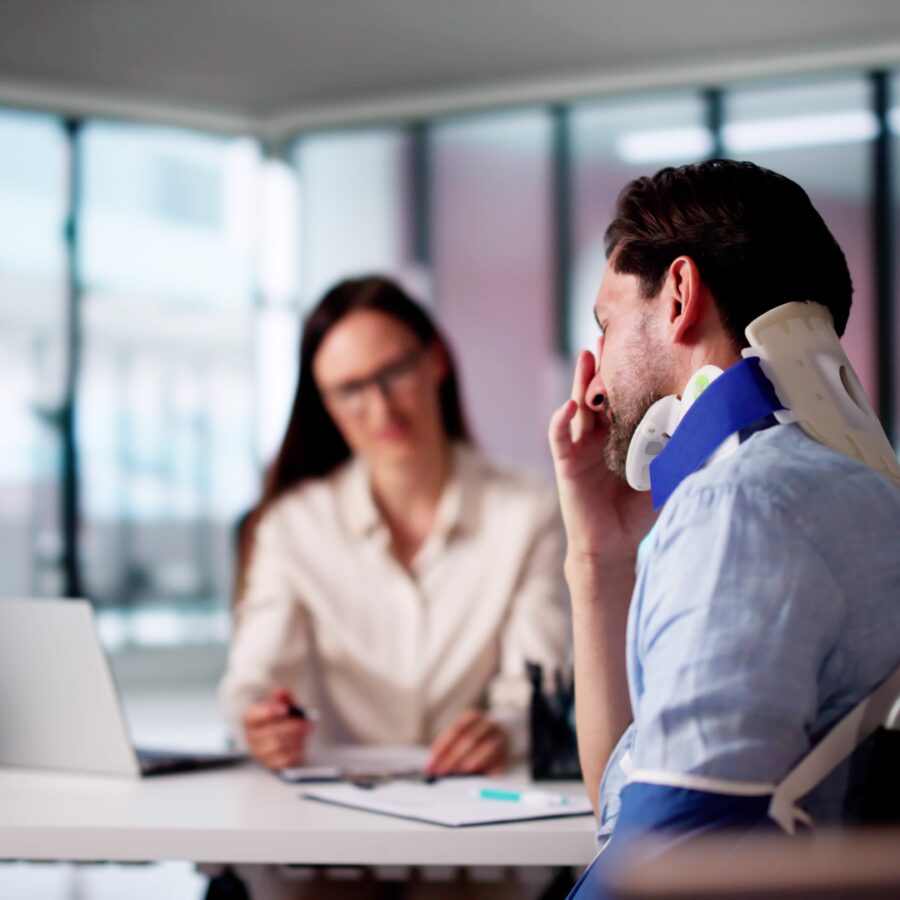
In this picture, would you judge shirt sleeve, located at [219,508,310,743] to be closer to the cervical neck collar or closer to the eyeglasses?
the eyeglasses

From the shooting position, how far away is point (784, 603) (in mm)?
1000

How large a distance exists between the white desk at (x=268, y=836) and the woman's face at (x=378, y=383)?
1139 millimetres

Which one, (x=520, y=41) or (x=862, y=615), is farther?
(x=520, y=41)

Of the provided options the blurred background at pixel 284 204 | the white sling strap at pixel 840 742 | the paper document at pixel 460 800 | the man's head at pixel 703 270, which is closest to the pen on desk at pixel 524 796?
the paper document at pixel 460 800

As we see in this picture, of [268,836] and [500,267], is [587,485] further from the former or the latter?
[500,267]

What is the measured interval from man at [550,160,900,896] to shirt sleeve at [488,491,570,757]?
0.97m

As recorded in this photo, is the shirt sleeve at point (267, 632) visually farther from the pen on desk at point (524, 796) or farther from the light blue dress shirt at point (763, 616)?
the light blue dress shirt at point (763, 616)

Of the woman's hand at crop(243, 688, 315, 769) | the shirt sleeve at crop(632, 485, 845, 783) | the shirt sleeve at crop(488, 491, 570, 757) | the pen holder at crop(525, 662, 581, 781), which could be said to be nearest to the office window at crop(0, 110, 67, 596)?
the shirt sleeve at crop(488, 491, 570, 757)

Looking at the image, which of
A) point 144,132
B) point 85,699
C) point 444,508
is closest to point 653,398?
point 85,699

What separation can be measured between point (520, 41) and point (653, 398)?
552 cm

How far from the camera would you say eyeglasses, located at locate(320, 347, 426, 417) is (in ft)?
8.89

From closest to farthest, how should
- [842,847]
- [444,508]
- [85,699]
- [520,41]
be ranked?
[842,847] < [85,699] < [444,508] < [520,41]

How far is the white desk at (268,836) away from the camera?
1491mm

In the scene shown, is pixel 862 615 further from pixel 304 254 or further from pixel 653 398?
pixel 304 254
